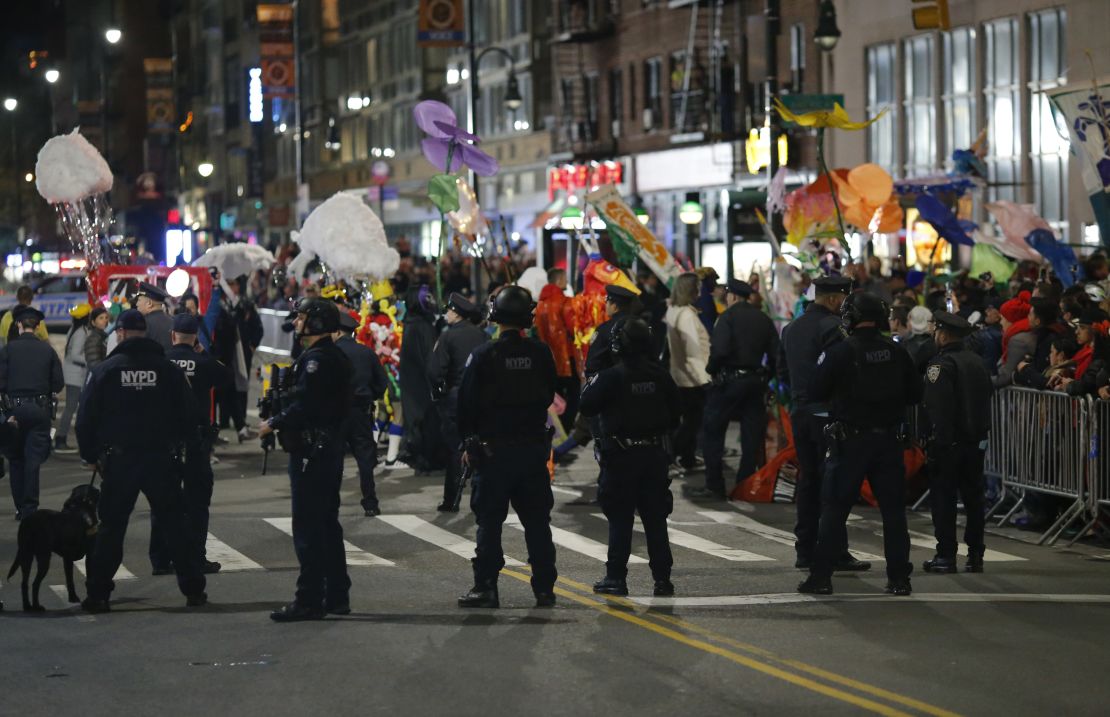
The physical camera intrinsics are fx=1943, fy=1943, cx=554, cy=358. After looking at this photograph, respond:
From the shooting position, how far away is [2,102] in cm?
14000

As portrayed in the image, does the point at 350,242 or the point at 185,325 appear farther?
the point at 350,242

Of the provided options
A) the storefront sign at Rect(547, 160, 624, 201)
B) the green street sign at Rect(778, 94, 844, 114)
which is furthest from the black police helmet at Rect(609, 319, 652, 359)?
the storefront sign at Rect(547, 160, 624, 201)

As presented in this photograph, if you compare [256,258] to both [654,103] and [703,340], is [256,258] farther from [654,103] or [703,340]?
[654,103]

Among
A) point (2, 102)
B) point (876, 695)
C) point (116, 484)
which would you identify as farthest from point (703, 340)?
point (2, 102)

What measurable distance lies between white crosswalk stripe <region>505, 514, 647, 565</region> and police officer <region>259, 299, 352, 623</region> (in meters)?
3.06

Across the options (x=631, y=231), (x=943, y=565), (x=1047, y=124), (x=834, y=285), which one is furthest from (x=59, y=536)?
(x=1047, y=124)

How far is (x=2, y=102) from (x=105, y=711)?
13780 centimetres

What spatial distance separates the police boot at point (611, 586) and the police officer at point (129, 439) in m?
2.53

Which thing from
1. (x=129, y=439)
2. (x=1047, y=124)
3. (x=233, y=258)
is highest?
(x=1047, y=124)

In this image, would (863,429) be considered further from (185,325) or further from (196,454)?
(185,325)

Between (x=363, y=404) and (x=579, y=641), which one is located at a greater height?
(x=363, y=404)

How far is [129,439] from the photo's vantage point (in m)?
11.8

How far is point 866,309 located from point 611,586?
2390 mm

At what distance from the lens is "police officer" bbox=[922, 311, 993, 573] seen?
13.3 meters
